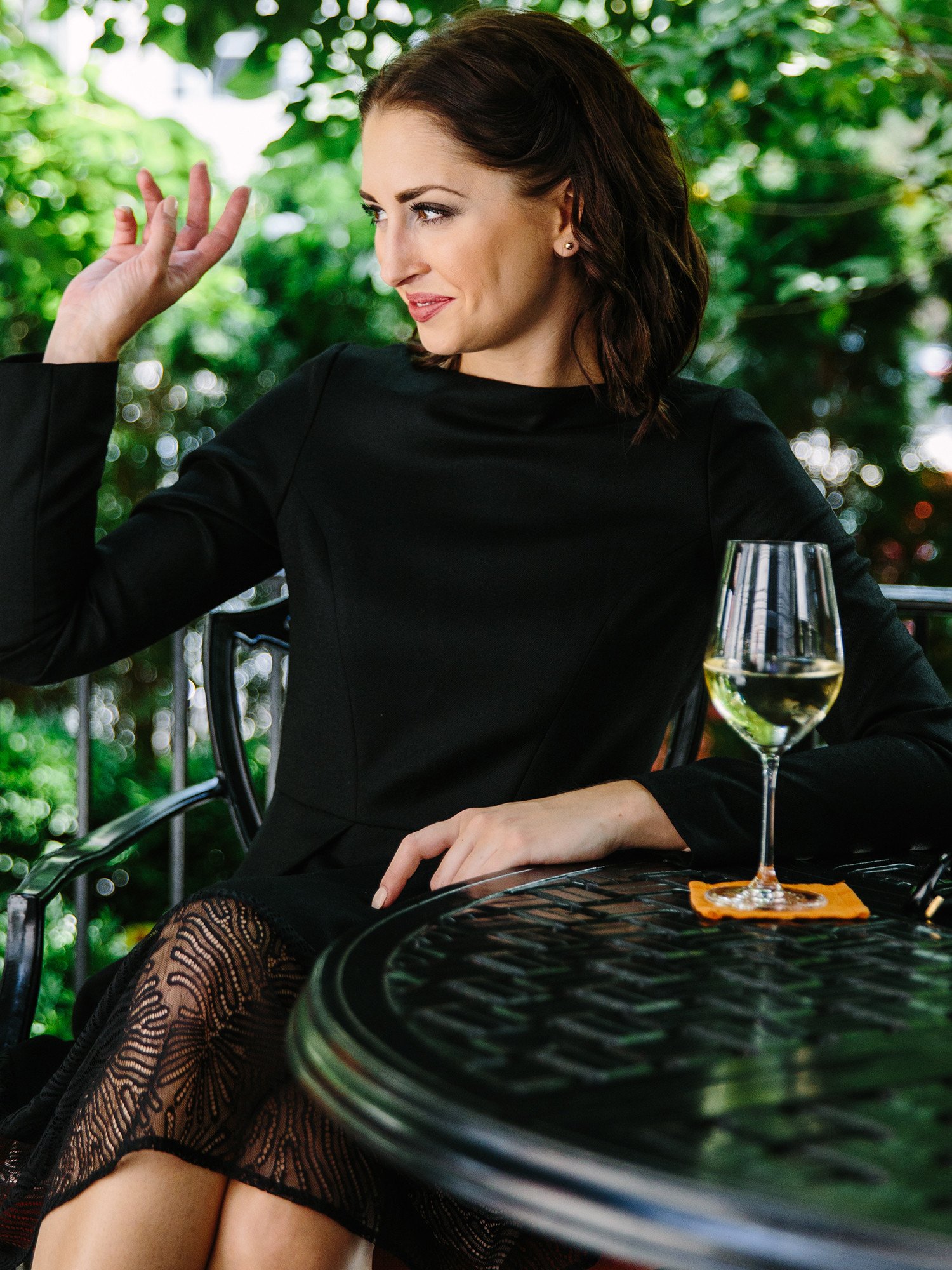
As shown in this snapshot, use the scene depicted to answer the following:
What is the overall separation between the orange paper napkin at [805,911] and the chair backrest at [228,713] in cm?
109

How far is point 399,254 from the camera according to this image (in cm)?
167

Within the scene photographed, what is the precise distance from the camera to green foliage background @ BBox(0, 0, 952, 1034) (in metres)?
3.22

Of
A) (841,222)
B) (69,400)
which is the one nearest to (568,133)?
(69,400)

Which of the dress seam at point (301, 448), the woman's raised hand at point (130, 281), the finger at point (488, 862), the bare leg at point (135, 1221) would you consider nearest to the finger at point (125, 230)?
the woman's raised hand at point (130, 281)

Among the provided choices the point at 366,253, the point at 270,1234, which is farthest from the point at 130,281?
the point at 366,253

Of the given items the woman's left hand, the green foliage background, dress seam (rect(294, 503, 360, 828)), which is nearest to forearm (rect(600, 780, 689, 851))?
the woman's left hand

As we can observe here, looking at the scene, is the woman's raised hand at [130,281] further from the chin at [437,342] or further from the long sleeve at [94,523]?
the chin at [437,342]

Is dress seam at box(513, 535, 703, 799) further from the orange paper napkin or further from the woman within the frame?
the orange paper napkin

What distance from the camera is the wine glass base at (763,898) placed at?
1.00m

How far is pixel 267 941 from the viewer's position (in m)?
1.22

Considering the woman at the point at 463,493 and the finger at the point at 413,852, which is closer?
the finger at the point at 413,852

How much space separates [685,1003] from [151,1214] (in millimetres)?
554

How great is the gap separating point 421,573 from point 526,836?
64 cm

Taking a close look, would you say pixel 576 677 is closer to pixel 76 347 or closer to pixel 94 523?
pixel 94 523
